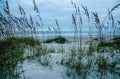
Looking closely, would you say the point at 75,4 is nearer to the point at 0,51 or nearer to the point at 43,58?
the point at 43,58

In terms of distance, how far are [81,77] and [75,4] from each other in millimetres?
1654

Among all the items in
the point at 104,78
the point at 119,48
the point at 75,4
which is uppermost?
the point at 75,4

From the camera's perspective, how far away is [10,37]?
5277 millimetres

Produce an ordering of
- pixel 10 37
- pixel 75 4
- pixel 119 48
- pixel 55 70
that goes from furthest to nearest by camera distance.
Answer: pixel 119 48
pixel 75 4
pixel 10 37
pixel 55 70

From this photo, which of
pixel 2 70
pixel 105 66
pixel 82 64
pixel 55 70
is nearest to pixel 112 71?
pixel 105 66

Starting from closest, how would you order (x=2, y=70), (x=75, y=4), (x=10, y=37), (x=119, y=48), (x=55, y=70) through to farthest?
(x=2, y=70) → (x=55, y=70) → (x=10, y=37) → (x=75, y=4) → (x=119, y=48)

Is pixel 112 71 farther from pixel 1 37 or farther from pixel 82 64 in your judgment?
pixel 1 37

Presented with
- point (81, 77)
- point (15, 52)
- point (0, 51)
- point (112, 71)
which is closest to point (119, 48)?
point (112, 71)

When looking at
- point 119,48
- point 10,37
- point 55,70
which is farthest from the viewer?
point 119,48

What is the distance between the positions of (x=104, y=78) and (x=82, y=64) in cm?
47

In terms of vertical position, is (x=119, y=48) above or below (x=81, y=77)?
above

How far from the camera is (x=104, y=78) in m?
4.82

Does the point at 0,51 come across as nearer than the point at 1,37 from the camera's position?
Yes

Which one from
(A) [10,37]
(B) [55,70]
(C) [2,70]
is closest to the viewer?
(C) [2,70]
